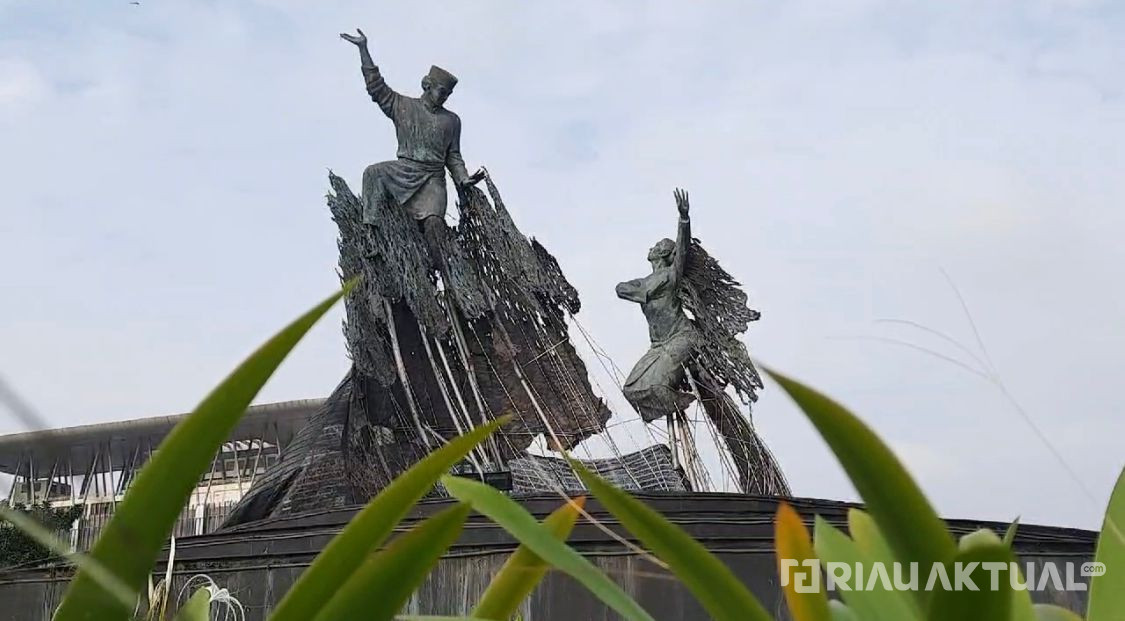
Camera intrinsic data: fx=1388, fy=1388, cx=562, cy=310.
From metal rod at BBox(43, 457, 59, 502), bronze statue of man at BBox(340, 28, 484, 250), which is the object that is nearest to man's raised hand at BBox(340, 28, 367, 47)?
bronze statue of man at BBox(340, 28, 484, 250)

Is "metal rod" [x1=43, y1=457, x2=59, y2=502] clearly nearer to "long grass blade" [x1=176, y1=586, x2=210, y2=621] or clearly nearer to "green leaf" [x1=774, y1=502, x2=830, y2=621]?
"long grass blade" [x1=176, y1=586, x2=210, y2=621]

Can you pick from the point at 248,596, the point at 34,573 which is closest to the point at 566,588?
the point at 248,596

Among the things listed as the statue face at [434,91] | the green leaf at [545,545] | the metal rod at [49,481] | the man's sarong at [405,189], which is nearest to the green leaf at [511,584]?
the green leaf at [545,545]

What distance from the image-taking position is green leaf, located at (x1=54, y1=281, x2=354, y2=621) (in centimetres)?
83

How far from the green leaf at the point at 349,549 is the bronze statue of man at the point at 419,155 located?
11.8 meters

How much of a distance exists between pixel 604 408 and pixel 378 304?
244 centimetres

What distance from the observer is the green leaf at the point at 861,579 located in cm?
111

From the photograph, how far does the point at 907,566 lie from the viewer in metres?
0.89

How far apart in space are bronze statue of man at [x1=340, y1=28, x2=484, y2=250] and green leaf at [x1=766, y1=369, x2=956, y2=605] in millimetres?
11931

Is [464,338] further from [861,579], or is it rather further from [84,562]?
[84,562]

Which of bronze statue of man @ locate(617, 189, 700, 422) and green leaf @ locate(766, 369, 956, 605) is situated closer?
green leaf @ locate(766, 369, 956, 605)

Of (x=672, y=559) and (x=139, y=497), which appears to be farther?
(x=672, y=559)

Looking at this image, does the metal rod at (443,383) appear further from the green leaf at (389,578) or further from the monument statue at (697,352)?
the green leaf at (389,578)

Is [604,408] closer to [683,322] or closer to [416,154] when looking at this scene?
[683,322]
